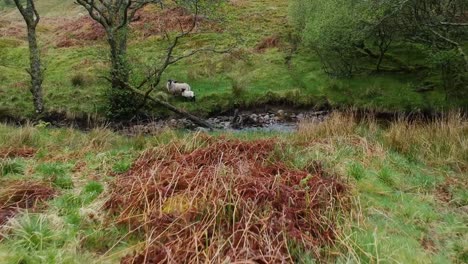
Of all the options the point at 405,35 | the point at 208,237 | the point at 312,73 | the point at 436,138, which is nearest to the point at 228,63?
the point at 312,73

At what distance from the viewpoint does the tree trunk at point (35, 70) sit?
68.7 ft

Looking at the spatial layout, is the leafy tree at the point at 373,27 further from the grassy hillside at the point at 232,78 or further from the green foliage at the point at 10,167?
the green foliage at the point at 10,167

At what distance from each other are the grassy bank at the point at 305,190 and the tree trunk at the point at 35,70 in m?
8.12

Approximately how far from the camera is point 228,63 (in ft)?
89.7

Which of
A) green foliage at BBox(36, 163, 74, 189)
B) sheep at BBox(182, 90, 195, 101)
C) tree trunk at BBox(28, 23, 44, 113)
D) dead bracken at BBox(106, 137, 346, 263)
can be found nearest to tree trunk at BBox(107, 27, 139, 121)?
sheep at BBox(182, 90, 195, 101)

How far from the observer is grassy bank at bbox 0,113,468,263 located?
6074 mm

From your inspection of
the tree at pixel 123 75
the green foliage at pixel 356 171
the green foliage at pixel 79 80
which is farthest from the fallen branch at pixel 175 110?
the green foliage at pixel 356 171

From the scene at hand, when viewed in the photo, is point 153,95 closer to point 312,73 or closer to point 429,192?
point 312,73

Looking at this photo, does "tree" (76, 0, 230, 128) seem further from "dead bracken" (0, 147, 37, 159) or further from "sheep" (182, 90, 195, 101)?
"dead bracken" (0, 147, 37, 159)

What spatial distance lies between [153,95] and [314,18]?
1032cm

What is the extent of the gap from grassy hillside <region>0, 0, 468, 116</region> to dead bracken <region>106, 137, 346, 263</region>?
45.0 ft

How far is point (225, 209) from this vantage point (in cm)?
663

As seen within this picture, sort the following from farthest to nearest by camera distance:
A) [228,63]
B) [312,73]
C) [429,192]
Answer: [228,63], [312,73], [429,192]

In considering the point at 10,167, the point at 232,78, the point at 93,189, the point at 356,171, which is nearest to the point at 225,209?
the point at 93,189
